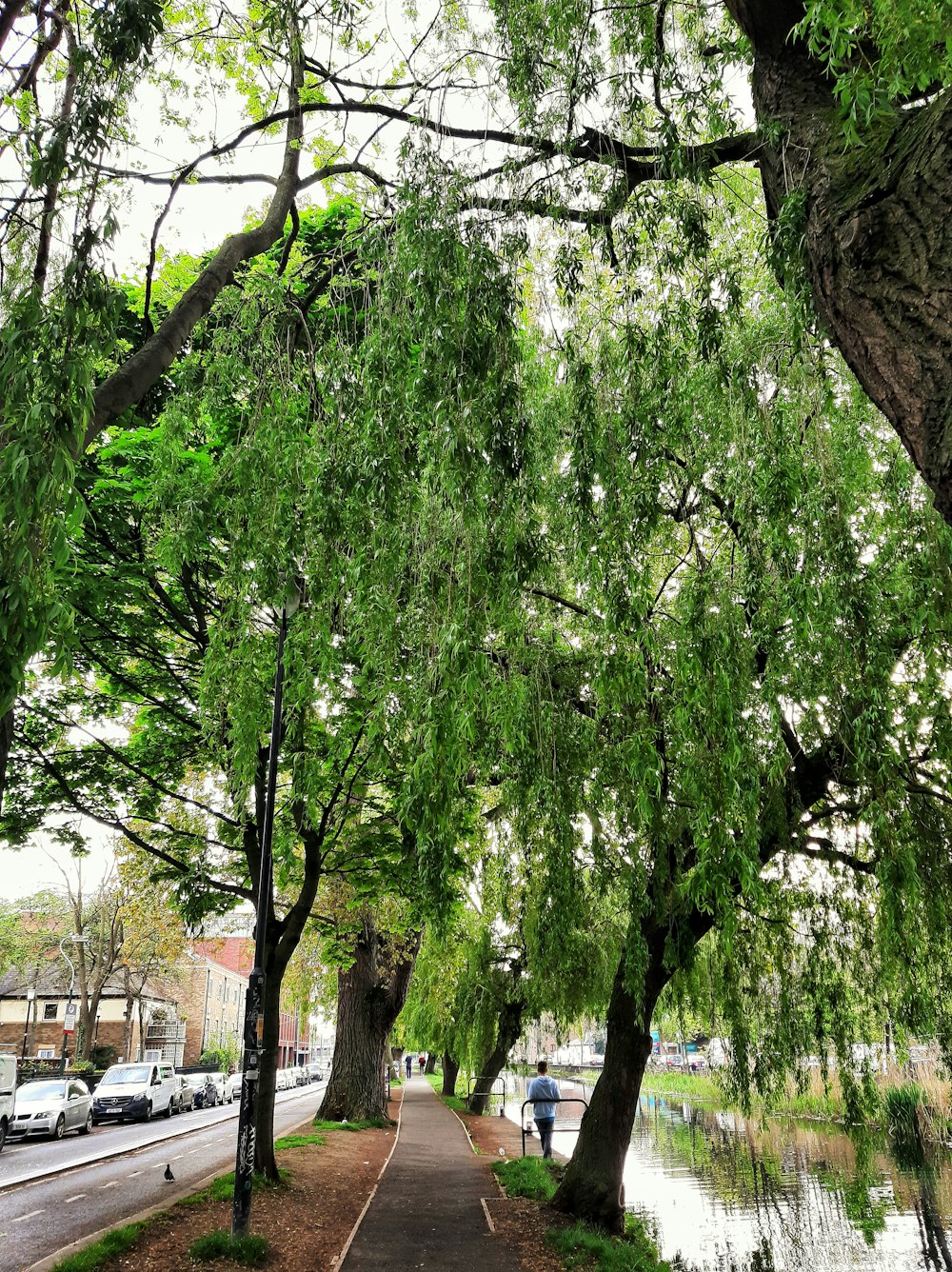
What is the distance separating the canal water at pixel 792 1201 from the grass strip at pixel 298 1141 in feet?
16.5

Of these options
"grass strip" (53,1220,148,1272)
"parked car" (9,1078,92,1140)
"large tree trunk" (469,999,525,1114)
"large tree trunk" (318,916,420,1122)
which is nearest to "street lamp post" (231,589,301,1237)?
"grass strip" (53,1220,148,1272)

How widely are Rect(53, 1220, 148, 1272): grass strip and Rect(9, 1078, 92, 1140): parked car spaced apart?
13.8 m

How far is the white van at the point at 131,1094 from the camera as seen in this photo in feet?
82.6

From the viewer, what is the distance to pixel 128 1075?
26.7m

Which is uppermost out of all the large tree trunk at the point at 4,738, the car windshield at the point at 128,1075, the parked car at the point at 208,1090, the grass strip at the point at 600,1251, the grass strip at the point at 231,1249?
the large tree trunk at the point at 4,738

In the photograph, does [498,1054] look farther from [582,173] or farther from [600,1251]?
[582,173]

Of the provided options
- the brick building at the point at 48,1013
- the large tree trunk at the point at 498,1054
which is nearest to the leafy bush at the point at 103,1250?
the large tree trunk at the point at 498,1054

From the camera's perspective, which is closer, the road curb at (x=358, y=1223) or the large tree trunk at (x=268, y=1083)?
the road curb at (x=358, y=1223)

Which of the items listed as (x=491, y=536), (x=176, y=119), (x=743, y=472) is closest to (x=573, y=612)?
(x=743, y=472)

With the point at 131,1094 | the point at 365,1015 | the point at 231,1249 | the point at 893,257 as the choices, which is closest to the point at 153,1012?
the point at 131,1094

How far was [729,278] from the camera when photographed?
5.59 meters

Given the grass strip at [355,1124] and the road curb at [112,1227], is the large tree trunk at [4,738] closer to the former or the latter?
the road curb at [112,1227]

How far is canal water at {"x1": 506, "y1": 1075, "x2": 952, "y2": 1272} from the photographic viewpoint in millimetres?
10250

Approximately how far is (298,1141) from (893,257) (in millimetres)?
16600
